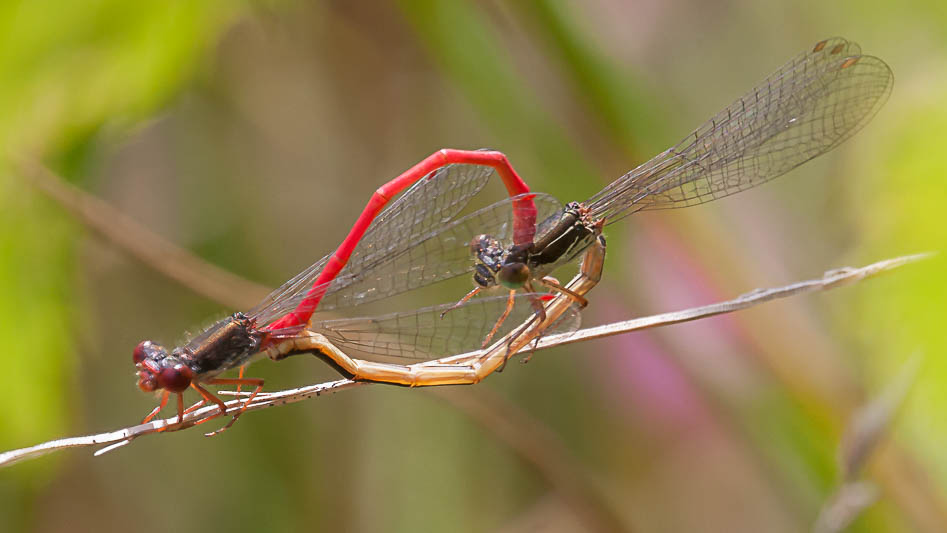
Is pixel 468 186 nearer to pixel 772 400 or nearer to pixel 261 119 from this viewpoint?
pixel 772 400

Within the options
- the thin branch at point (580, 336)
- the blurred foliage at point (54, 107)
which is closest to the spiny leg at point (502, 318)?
the thin branch at point (580, 336)

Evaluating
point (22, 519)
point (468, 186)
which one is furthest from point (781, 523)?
point (22, 519)

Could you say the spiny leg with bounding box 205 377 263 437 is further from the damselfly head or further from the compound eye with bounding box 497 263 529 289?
the compound eye with bounding box 497 263 529 289

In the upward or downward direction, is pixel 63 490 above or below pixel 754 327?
above

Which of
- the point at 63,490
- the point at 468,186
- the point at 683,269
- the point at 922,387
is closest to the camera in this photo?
the point at 922,387

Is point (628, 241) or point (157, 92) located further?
point (628, 241)

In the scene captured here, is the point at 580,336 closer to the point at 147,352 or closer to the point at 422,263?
the point at 422,263

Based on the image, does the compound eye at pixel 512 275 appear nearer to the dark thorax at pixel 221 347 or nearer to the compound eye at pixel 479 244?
the compound eye at pixel 479 244

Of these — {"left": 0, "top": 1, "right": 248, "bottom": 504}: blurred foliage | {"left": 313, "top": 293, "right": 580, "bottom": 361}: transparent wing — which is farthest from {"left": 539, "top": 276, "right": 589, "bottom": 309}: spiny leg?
{"left": 0, "top": 1, "right": 248, "bottom": 504}: blurred foliage
